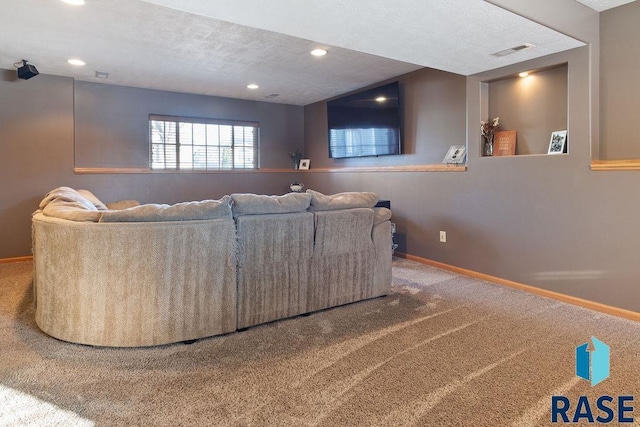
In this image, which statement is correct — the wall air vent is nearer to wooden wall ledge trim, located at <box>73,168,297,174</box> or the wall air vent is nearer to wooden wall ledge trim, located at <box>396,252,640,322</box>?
wooden wall ledge trim, located at <box>396,252,640,322</box>

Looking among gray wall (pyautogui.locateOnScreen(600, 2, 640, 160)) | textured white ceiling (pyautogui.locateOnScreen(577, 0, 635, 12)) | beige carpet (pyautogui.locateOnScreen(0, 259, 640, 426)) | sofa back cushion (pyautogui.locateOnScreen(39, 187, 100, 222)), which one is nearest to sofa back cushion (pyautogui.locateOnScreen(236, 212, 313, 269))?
beige carpet (pyautogui.locateOnScreen(0, 259, 640, 426))

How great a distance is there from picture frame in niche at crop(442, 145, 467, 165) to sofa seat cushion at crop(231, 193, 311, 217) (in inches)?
77.6

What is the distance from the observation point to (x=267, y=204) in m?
2.60

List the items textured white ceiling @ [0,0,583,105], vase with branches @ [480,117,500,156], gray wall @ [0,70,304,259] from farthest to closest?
gray wall @ [0,70,304,259]
vase with branches @ [480,117,500,156]
textured white ceiling @ [0,0,583,105]

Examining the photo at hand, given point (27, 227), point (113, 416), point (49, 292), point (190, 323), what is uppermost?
point (27, 227)

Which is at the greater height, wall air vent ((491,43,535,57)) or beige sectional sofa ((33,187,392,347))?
wall air vent ((491,43,535,57))

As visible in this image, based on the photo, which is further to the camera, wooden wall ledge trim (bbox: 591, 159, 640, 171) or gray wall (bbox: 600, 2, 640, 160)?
gray wall (bbox: 600, 2, 640, 160)

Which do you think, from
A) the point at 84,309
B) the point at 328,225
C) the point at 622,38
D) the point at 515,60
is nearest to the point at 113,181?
the point at 84,309

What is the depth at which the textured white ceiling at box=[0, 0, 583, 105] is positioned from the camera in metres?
2.36

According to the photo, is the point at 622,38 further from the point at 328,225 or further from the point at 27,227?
the point at 27,227

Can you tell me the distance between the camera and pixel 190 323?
2.36m

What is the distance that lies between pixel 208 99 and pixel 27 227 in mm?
2977

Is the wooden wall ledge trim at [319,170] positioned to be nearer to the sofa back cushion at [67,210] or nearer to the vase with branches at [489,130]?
the vase with branches at [489,130]

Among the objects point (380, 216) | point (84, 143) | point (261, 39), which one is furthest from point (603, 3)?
point (84, 143)
